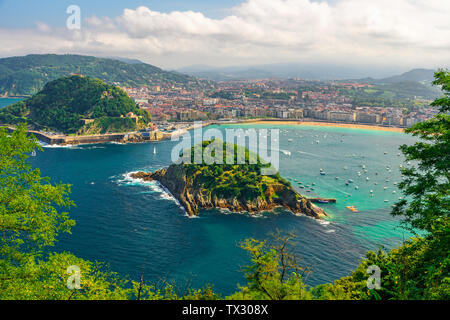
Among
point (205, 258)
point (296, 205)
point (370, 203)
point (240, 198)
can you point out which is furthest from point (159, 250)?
point (370, 203)

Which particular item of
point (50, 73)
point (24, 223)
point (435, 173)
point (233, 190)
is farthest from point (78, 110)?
point (50, 73)

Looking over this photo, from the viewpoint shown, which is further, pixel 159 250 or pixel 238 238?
pixel 238 238

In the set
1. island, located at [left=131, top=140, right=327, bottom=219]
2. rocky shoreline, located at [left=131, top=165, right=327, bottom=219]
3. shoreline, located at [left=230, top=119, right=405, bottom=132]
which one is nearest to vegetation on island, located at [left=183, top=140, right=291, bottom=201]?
island, located at [left=131, top=140, right=327, bottom=219]

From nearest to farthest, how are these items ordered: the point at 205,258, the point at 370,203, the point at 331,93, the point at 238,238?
the point at 205,258, the point at 238,238, the point at 370,203, the point at 331,93

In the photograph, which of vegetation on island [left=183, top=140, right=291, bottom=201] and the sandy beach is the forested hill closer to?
the sandy beach

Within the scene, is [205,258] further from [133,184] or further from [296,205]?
[133,184]

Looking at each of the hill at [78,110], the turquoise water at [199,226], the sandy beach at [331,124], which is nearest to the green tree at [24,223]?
the turquoise water at [199,226]
